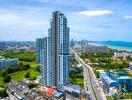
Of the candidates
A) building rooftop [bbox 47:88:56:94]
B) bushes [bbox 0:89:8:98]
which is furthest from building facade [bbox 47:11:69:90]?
bushes [bbox 0:89:8:98]

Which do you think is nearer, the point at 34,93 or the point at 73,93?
the point at 73,93

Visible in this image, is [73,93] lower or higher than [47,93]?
higher

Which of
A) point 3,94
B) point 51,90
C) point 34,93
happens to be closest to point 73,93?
point 51,90

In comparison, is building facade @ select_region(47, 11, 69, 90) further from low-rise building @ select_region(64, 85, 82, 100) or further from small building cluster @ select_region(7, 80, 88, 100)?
low-rise building @ select_region(64, 85, 82, 100)

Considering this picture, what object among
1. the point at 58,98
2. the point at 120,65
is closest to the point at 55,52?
the point at 58,98

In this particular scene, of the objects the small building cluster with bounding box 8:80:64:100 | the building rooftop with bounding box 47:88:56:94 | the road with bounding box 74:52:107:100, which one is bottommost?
the road with bounding box 74:52:107:100

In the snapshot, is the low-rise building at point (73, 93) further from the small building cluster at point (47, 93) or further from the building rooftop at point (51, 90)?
the building rooftop at point (51, 90)

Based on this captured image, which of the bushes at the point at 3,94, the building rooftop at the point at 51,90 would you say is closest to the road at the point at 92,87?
the building rooftop at the point at 51,90

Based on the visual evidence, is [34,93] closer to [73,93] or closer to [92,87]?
[73,93]

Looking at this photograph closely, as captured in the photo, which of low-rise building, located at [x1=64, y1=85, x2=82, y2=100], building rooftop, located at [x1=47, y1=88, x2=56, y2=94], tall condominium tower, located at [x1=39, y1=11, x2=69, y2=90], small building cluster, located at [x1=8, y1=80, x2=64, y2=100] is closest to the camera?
low-rise building, located at [x1=64, y1=85, x2=82, y2=100]
